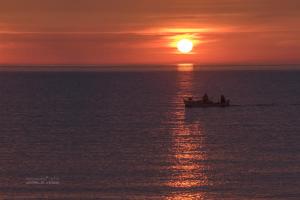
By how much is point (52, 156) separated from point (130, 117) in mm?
33178

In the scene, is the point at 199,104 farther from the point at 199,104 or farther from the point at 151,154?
the point at 151,154

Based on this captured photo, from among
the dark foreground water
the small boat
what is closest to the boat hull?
the small boat

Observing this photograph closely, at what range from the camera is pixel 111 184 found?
150 ft

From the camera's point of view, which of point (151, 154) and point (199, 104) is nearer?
point (151, 154)

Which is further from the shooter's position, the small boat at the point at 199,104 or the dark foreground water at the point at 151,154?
the small boat at the point at 199,104

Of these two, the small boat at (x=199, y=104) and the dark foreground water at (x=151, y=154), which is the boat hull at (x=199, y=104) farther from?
the dark foreground water at (x=151, y=154)

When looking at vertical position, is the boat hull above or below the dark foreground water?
above

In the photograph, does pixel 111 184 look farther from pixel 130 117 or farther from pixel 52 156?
pixel 130 117

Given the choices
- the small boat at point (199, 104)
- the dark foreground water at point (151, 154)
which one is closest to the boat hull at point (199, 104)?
the small boat at point (199, 104)

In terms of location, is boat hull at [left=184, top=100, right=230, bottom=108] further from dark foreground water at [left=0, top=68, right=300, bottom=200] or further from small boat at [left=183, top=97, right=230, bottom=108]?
dark foreground water at [left=0, top=68, right=300, bottom=200]

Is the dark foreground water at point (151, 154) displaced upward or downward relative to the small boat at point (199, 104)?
downward

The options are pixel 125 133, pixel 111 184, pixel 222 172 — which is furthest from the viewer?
pixel 125 133

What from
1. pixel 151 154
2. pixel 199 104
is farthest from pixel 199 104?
pixel 151 154

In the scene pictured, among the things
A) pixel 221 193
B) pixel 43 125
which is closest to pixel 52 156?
pixel 221 193
